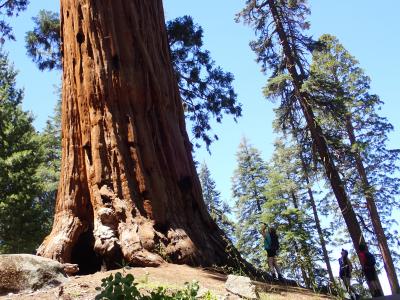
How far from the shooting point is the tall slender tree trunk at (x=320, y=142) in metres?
14.1

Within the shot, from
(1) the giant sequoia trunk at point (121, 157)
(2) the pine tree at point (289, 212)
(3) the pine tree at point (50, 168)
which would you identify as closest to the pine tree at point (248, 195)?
(2) the pine tree at point (289, 212)

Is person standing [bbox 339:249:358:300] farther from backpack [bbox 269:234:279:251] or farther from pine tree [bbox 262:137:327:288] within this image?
pine tree [bbox 262:137:327:288]

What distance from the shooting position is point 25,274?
4.72 metres

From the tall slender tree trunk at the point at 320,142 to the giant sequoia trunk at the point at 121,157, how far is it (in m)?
7.96

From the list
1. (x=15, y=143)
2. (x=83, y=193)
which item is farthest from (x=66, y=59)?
(x=15, y=143)

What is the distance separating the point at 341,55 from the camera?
2602 cm

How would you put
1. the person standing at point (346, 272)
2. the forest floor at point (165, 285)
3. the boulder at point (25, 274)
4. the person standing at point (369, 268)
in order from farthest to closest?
the person standing at point (369, 268), the person standing at point (346, 272), the boulder at point (25, 274), the forest floor at point (165, 285)

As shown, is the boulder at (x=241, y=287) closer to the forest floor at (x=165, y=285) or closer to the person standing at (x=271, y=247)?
the forest floor at (x=165, y=285)

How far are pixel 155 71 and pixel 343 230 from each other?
2294 cm

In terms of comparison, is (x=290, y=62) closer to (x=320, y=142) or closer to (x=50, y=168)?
(x=320, y=142)

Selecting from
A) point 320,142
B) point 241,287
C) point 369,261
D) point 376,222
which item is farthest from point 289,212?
point 241,287

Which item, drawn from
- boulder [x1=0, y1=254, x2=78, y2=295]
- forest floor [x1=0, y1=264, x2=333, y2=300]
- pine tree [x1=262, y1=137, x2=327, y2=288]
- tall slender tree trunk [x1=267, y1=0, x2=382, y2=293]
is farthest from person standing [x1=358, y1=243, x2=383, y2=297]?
pine tree [x1=262, y1=137, x2=327, y2=288]

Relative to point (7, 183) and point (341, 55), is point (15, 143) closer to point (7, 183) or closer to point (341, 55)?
point (7, 183)

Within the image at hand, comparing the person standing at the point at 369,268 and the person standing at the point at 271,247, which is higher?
the person standing at the point at 271,247
